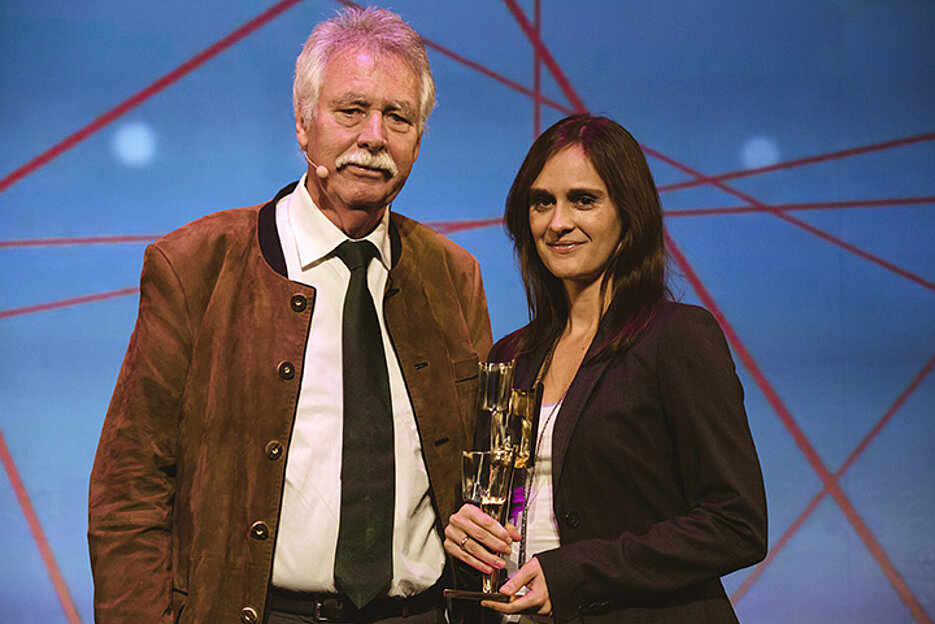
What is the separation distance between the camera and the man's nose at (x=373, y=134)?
6.84 feet

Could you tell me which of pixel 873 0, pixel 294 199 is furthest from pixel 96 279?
pixel 873 0

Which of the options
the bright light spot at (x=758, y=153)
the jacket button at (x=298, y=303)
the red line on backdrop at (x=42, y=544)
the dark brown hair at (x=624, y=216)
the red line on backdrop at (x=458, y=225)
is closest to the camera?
the dark brown hair at (x=624, y=216)

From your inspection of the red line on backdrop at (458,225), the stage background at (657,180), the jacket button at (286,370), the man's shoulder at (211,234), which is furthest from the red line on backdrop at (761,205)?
the jacket button at (286,370)

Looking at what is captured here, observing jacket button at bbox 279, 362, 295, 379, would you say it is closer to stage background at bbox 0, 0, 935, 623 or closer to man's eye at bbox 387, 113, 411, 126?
man's eye at bbox 387, 113, 411, 126

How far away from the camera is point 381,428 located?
2045 millimetres

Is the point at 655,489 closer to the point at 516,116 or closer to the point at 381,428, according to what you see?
the point at 381,428

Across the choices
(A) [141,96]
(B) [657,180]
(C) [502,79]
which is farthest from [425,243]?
(A) [141,96]

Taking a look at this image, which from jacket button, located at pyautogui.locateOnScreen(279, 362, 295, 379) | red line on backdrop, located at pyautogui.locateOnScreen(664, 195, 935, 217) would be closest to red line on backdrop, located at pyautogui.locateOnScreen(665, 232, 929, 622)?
red line on backdrop, located at pyautogui.locateOnScreen(664, 195, 935, 217)

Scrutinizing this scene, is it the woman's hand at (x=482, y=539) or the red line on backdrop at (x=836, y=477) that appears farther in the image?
Answer: the red line on backdrop at (x=836, y=477)

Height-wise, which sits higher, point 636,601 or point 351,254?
point 351,254

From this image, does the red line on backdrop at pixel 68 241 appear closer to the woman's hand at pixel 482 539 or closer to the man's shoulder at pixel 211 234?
the man's shoulder at pixel 211 234

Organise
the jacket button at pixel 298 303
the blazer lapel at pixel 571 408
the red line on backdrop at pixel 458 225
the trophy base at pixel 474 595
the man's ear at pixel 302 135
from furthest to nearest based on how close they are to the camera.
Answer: the red line on backdrop at pixel 458 225 → the man's ear at pixel 302 135 → the jacket button at pixel 298 303 → the blazer lapel at pixel 571 408 → the trophy base at pixel 474 595

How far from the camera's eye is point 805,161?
3.68 m

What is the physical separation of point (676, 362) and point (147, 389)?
3.55 feet
